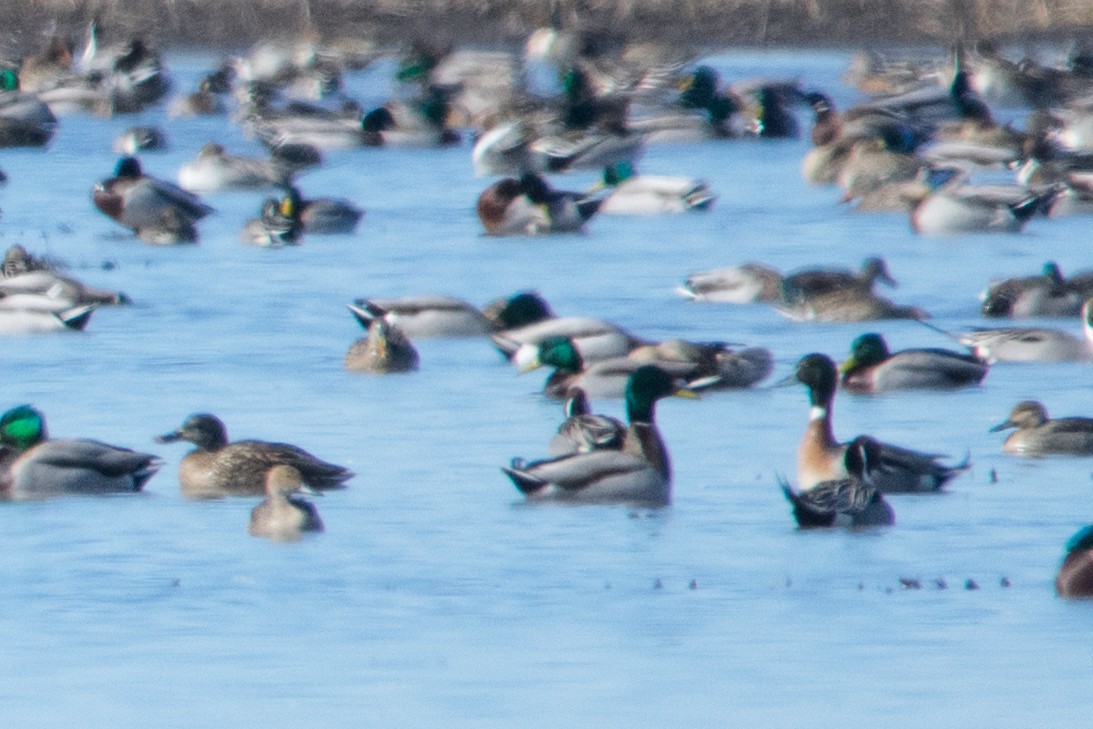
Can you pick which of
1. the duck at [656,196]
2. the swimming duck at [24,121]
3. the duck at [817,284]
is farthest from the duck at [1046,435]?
the swimming duck at [24,121]

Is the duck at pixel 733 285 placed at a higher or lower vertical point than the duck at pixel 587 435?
lower

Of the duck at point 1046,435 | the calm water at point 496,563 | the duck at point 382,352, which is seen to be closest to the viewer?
the calm water at point 496,563

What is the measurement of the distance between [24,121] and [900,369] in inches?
679

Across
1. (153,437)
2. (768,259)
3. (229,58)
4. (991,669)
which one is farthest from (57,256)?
(229,58)

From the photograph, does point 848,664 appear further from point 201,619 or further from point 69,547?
point 69,547

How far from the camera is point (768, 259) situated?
64.6 ft

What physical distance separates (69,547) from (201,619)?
4.45 feet

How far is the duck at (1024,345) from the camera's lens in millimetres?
14820

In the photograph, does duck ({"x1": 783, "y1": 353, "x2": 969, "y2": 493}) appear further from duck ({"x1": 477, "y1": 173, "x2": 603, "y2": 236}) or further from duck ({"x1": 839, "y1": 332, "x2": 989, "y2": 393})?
duck ({"x1": 477, "y1": 173, "x2": 603, "y2": 236})

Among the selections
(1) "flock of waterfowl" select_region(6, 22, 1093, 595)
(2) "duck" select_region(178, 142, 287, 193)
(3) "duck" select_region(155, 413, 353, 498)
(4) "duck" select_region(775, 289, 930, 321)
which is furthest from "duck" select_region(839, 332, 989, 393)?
(2) "duck" select_region(178, 142, 287, 193)

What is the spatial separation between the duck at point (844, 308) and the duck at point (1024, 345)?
66.7 inches

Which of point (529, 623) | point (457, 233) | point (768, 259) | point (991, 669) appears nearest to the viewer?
point (991, 669)

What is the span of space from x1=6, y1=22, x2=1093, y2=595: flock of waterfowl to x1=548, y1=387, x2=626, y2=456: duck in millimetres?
12

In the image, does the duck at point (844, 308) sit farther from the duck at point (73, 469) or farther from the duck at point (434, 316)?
the duck at point (73, 469)
